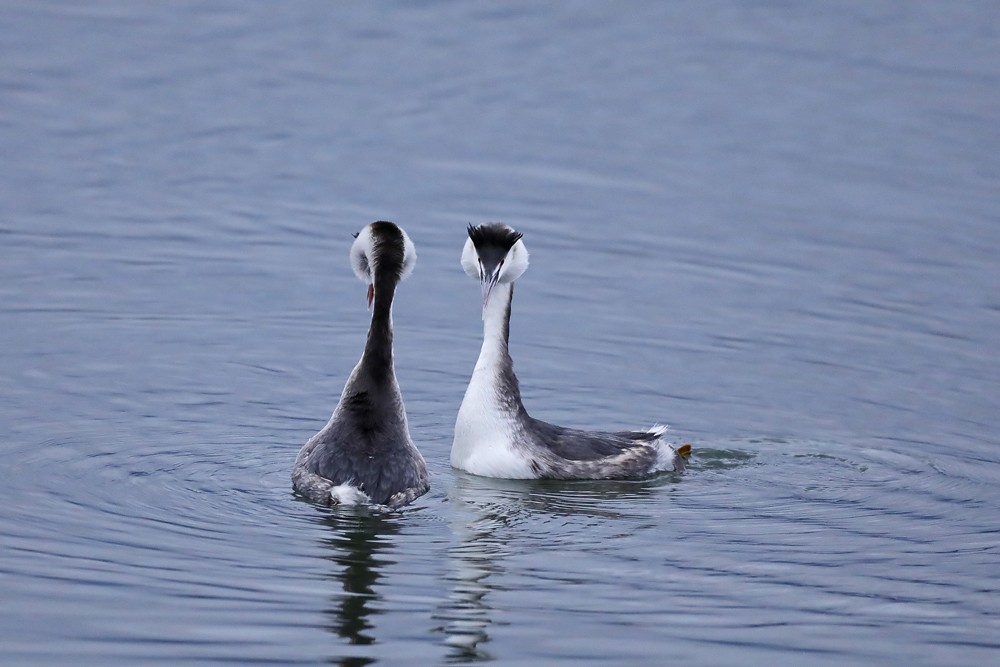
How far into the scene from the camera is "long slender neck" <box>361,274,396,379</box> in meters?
13.0

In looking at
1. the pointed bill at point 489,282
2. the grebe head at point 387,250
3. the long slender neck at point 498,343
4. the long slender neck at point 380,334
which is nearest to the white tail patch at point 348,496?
the long slender neck at point 380,334

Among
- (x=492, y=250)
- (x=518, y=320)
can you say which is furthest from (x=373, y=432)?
(x=518, y=320)

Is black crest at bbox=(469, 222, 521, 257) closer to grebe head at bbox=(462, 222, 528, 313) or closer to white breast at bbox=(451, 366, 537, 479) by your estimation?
grebe head at bbox=(462, 222, 528, 313)

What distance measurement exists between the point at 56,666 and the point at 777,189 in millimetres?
16246

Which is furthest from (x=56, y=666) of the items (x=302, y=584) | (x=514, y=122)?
(x=514, y=122)

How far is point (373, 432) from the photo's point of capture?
1272cm

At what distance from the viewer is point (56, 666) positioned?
29.8ft

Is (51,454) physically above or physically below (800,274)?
below

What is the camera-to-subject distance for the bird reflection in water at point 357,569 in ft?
31.9

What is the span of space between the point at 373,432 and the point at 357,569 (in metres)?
1.97

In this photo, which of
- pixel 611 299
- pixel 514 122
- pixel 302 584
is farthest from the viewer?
pixel 514 122

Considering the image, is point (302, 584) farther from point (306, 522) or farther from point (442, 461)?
point (442, 461)

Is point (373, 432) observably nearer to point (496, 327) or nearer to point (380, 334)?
point (380, 334)

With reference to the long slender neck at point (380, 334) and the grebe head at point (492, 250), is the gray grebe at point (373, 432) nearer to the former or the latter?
the long slender neck at point (380, 334)
